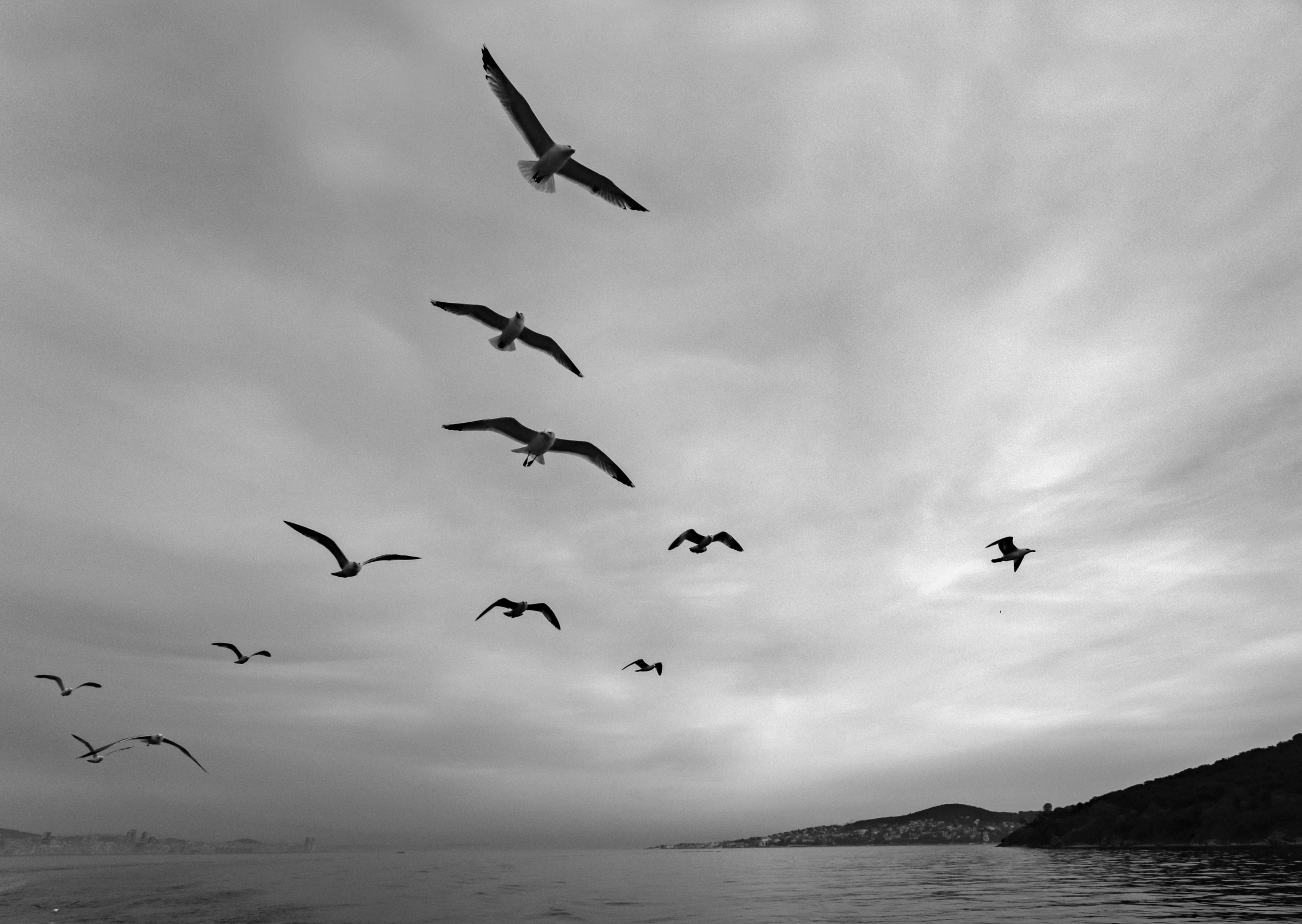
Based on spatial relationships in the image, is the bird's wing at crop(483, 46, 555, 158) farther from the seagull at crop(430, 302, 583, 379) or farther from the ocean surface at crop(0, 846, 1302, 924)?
the ocean surface at crop(0, 846, 1302, 924)

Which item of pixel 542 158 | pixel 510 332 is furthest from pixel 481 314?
pixel 542 158

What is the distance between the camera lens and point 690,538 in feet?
121

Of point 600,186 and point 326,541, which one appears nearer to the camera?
point 600,186

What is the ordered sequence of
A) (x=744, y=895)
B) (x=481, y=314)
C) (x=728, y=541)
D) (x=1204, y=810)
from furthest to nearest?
(x=1204, y=810), (x=744, y=895), (x=728, y=541), (x=481, y=314)

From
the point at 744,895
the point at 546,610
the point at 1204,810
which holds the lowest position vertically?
the point at 744,895

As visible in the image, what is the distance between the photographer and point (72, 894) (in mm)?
64312

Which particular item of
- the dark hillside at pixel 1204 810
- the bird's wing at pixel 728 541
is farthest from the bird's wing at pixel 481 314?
the dark hillside at pixel 1204 810

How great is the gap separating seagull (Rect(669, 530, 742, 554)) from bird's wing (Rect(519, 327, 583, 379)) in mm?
14516

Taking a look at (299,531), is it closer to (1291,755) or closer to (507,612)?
(507,612)

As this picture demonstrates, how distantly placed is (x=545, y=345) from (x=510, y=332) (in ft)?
3.98

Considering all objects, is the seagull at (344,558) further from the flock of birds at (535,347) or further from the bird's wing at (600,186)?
the bird's wing at (600,186)

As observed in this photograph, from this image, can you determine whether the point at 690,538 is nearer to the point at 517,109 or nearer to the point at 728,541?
the point at 728,541

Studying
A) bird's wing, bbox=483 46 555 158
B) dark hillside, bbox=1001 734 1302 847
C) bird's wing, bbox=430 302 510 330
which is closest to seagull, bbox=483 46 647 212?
bird's wing, bbox=483 46 555 158

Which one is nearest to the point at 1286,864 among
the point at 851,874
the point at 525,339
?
the point at 851,874
